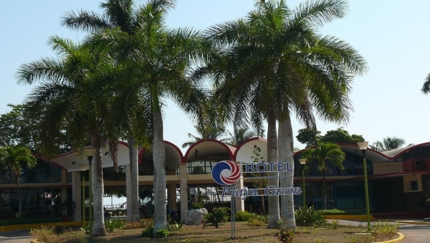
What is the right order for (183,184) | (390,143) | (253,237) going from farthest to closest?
(390,143) < (183,184) < (253,237)

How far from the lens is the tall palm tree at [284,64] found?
942 inches

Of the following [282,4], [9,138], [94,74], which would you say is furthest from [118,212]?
[282,4]

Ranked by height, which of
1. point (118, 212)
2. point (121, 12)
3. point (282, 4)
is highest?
point (121, 12)

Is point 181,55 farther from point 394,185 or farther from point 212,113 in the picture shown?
point 394,185

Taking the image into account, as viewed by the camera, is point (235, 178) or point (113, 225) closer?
point (235, 178)

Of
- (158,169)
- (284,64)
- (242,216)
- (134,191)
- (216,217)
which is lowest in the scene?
(242,216)

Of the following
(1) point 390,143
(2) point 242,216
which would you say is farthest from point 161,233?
(1) point 390,143

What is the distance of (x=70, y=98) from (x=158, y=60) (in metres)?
4.76

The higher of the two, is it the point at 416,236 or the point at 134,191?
the point at 134,191

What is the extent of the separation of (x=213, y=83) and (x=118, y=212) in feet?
114

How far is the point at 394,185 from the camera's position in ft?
151

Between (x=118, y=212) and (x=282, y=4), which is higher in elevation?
(x=282, y=4)

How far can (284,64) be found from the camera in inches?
951

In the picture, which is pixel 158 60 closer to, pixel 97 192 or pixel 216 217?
pixel 97 192
